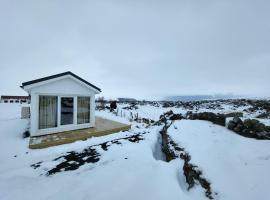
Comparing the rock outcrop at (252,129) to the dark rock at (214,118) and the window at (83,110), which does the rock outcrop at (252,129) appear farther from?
the window at (83,110)

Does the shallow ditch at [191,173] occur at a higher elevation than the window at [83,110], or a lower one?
lower

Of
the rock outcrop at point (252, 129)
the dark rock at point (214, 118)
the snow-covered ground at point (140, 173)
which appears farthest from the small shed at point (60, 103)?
the rock outcrop at point (252, 129)

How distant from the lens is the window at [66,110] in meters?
8.57

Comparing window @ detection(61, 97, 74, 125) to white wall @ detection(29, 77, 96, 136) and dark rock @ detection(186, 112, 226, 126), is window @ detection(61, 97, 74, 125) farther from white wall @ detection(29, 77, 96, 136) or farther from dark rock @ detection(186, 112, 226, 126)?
dark rock @ detection(186, 112, 226, 126)

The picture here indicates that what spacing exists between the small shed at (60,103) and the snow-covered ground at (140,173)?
5.58 feet

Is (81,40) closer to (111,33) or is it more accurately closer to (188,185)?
(111,33)

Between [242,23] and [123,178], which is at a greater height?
[242,23]

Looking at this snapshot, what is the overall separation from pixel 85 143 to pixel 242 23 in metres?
13.2

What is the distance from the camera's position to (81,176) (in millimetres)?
4355

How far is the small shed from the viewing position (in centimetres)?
762

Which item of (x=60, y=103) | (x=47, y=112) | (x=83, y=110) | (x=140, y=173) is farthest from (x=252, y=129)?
(x=47, y=112)

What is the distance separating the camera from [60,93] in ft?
27.5

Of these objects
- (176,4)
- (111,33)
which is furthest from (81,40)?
(176,4)

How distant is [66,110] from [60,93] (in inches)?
42.5
